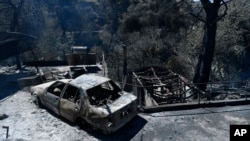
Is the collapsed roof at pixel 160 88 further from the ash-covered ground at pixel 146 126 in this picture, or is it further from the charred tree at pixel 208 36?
the charred tree at pixel 208 36

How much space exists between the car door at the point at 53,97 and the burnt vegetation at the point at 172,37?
5638 mm

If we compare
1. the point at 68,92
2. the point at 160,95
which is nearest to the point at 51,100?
the point at 68,92

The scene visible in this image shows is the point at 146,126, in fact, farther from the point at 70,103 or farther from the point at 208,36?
the point at 208,36

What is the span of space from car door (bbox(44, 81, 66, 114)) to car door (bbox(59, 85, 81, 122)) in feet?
1.16

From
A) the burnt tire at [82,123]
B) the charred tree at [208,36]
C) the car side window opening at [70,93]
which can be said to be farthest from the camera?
the charred tree at [208,36]

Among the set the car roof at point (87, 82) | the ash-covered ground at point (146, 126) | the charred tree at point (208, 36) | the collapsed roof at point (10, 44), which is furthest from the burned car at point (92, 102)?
the collapsed roof at point (10, 44)

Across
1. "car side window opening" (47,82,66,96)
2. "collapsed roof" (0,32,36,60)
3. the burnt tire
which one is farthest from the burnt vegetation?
the burnt tire

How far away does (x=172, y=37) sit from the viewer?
1063 inches

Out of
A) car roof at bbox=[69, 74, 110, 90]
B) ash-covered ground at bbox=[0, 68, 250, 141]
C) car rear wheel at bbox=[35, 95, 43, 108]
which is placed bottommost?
ash-covered ground at bbox=[0, 68, 250, 141]

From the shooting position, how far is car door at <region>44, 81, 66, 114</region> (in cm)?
970

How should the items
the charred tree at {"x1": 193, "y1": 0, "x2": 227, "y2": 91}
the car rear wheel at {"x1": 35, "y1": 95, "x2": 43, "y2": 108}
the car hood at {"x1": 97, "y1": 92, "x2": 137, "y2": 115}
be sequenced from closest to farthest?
1. the car hood at {"x1": 97, "y1": 92, "x2": 137, "y2": 115}
2. the car rear wheel at {"x1": 35, "y1": 95, "x2": 43, "y2": 108}
3. the charred tree at {"x1": 193, "y1": 0, "x2": 227, "y2": 91}

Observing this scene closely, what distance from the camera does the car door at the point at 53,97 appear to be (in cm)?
970

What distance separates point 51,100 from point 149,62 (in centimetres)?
1450

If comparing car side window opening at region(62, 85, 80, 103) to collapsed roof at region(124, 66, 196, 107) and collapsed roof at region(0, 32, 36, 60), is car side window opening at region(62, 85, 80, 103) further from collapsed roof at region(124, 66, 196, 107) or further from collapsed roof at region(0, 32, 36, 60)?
collapsed roof at region(0, 32, 36, 60)
